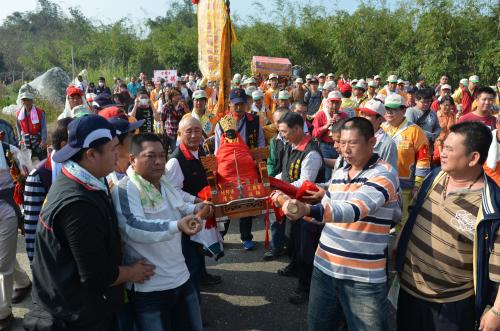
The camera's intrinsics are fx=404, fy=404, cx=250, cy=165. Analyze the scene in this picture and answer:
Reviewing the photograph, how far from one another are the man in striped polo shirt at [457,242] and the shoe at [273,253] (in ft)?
9.14

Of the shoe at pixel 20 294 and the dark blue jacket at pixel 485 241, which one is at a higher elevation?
the dark blue jacket at pixel 485 241

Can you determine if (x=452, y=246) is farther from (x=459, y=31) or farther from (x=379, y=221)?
(x=459, y=31)

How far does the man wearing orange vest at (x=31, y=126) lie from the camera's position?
26.5ft

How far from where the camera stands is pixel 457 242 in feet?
7.48

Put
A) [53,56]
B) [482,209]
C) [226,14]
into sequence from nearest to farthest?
[482,209], [226,14], [53,56]

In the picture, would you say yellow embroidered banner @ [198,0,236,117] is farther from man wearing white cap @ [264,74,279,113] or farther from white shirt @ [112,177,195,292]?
white shirt @ [112,177,195,292]

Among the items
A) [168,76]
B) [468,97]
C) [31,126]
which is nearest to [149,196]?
[31,126]

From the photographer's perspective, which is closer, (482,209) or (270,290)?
(482,209)

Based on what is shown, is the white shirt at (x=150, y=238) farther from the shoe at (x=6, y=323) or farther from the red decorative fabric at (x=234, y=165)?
the shoe at (x=6, y=323)

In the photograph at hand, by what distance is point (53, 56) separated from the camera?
4169 cm

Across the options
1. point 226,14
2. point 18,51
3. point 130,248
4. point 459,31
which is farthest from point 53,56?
point 130,248

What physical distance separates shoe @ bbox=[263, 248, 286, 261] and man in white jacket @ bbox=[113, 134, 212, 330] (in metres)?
2.69

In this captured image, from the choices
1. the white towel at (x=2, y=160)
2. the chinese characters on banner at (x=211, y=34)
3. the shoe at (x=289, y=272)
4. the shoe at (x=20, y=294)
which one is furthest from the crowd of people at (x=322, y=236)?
the chinese characters on banner at (x=211, y=34)

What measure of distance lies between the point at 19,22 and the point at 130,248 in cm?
9522
